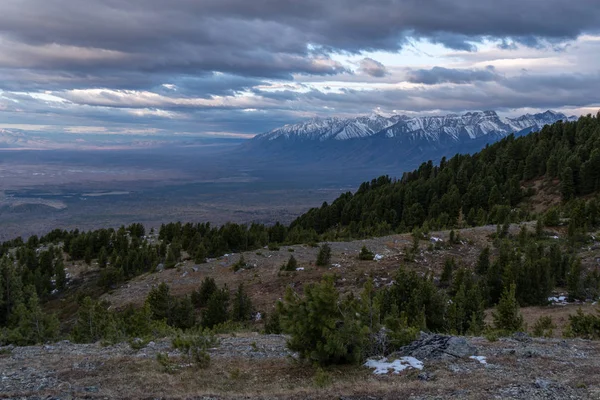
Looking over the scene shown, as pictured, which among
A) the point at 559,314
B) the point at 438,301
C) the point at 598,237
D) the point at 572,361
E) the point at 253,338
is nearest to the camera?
the point at 572,361

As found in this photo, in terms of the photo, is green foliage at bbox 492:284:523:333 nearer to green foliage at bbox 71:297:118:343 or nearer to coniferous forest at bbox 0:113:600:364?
coniferous forest at bbox 0:113:600:364

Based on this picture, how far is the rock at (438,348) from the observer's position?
1485cm

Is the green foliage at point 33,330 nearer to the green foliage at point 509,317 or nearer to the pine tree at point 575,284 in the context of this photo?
the green foliage at point 509,317

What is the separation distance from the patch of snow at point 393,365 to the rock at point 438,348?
0.52 meters

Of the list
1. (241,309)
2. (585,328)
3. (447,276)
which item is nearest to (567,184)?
(447,276)

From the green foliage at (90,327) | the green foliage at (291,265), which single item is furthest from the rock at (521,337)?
the green foliage at (291,265)

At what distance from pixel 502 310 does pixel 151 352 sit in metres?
17.5

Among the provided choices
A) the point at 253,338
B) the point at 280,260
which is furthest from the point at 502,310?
the point at 280,260

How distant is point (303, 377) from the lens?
13977mm

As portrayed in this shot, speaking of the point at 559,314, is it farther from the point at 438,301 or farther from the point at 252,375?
the point at 252,375

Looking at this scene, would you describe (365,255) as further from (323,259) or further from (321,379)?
(321,379)

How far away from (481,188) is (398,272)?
183ft

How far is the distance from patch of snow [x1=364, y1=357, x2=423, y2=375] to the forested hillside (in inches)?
1954

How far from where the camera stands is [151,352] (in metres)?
18.0
